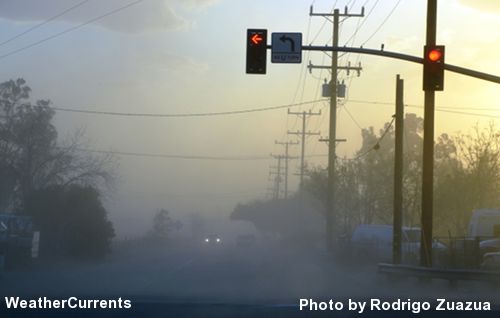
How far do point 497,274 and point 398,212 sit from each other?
11947 millimetres

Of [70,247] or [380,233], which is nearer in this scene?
[380,233]

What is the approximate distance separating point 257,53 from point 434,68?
5.05 metres

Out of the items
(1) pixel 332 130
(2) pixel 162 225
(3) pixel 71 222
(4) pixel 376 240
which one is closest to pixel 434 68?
(4) pixel 376 240

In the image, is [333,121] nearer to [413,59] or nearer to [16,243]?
[16,243]

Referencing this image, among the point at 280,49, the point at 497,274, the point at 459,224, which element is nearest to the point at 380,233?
the point at 459,224

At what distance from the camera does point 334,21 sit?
56438 millimetres

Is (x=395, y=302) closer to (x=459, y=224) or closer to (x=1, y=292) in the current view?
(x=1, y=292)

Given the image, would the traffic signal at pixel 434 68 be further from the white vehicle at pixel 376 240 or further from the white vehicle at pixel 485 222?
the white vehicle at pixel 376 240

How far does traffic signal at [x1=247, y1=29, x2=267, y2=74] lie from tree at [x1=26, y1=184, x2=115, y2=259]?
Result: 33710 mm

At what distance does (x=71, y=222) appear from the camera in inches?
2253

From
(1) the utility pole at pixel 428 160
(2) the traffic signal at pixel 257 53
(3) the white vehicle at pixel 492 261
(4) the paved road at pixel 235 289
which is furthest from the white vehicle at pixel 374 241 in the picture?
(2) the traffic signal at pixel 257 53

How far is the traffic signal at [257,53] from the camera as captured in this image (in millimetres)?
24469

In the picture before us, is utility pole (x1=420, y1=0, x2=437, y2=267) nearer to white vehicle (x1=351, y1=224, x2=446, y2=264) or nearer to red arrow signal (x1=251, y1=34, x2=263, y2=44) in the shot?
red arrow signal (x1=251, y1=34, x2=263, y2=44)

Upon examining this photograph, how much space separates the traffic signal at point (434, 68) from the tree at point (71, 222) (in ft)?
115
